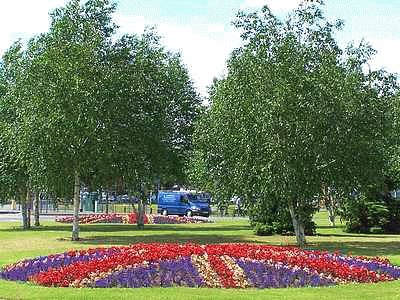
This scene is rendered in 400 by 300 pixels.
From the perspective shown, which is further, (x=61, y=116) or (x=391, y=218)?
(x=391, y=218)

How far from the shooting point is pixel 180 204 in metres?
62.7

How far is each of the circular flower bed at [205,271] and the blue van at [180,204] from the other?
47.1 metres

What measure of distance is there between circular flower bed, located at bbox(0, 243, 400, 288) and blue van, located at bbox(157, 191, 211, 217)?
47.1m

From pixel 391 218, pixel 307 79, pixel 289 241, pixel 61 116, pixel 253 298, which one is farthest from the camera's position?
pixel 391 218

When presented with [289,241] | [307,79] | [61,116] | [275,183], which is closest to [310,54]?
[307,79]

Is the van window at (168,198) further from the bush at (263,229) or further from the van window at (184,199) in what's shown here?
the bush at (263,229)

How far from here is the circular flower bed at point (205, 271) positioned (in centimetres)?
1277

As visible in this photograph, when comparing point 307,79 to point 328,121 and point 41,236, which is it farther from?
point 41,236

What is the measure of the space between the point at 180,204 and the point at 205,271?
4962 centimetres

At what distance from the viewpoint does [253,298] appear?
35.8 feet

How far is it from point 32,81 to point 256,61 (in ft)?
32.4

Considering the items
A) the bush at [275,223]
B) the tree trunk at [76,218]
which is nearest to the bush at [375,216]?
the bush at [275,223]

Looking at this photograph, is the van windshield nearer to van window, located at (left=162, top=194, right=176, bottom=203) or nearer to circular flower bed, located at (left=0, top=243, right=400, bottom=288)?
van window, located at (left=162, top=194, right=176, bottom=203)

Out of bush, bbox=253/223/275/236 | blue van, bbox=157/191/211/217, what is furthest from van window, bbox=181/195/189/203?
bush, bbox=253/223/275/236
